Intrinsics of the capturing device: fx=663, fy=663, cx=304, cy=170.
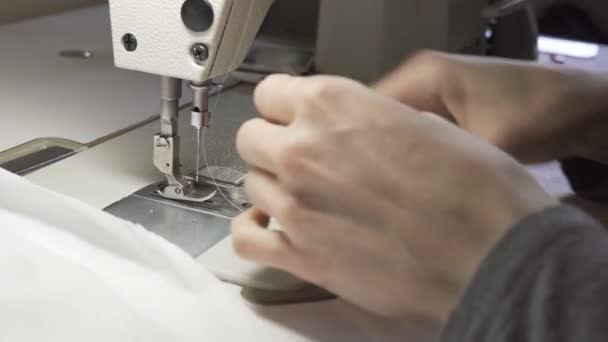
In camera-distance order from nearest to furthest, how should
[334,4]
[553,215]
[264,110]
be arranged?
[553,215], [264,110], [334,4]

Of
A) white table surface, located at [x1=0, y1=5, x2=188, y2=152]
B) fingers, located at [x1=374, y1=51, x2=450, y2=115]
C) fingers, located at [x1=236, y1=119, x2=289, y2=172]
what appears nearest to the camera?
fingers, located at [x1=236, y1=119, x2=289, y2=172]

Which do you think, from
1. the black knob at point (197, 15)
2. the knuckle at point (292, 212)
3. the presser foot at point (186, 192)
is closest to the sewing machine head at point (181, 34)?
the black knob at point (197, 15)

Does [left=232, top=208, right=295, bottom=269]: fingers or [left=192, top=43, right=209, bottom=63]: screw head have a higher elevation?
[left=192, top=43, right=209, bottom=63]: screw head

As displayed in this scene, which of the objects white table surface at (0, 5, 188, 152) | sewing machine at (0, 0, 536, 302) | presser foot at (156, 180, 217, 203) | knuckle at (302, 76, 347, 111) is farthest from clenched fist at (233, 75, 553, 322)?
white table surface at (0, 5, 188, 152)

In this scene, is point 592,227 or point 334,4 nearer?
point 592,227

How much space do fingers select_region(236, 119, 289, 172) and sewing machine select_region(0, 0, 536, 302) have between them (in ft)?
0.38

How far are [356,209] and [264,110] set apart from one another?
0.12 meters

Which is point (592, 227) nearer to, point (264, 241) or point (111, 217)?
point (264, 241)

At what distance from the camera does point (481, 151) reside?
17.0 inches

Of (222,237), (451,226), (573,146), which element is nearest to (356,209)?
(451,226)

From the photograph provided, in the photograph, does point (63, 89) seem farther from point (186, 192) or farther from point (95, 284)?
point (95, 284)

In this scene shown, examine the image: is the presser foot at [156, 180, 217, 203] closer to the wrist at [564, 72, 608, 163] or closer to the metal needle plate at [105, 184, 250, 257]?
the metal needle plate at [105, 184, 250, 257]

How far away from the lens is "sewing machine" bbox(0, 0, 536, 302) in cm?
63

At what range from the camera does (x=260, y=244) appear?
0.48 m
